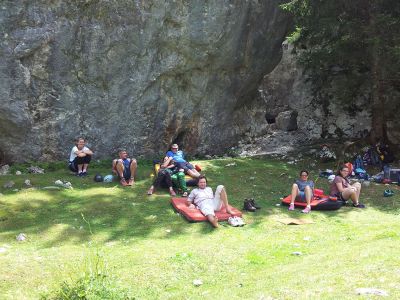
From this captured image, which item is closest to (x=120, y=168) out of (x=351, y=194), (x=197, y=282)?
(x=351, y=194)

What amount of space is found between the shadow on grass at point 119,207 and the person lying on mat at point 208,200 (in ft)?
1.41

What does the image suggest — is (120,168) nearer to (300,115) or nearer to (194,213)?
(194,213)

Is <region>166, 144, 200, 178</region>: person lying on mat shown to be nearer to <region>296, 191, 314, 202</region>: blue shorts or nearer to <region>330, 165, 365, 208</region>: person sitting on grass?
<region>296, 191, 314, 202</region>: blue shorts

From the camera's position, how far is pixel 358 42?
48.6 ft

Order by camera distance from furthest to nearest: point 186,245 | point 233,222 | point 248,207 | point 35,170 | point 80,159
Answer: point 35,170 < point 80,159 < point 248,207 < point 233,222 < point 186,245

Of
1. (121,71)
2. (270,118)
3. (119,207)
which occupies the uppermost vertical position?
(121,71)

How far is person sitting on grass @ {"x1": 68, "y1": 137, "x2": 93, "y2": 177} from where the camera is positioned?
504 inches

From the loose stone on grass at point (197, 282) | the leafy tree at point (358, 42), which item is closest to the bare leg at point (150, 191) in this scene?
the loose stone on grass at point (197, 282)

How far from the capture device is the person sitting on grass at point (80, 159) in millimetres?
12812

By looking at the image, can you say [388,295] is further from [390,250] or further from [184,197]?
[184,197]

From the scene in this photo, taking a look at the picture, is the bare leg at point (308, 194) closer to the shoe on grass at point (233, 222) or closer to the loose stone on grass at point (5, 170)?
the shoe on grass at point (233, 222)

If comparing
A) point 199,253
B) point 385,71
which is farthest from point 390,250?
point 385,71

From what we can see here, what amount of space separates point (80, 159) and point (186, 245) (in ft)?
20.1

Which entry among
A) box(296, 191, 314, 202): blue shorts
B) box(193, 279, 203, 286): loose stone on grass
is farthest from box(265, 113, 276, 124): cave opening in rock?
box(193, 279, 203, 286): loose stone on grass
